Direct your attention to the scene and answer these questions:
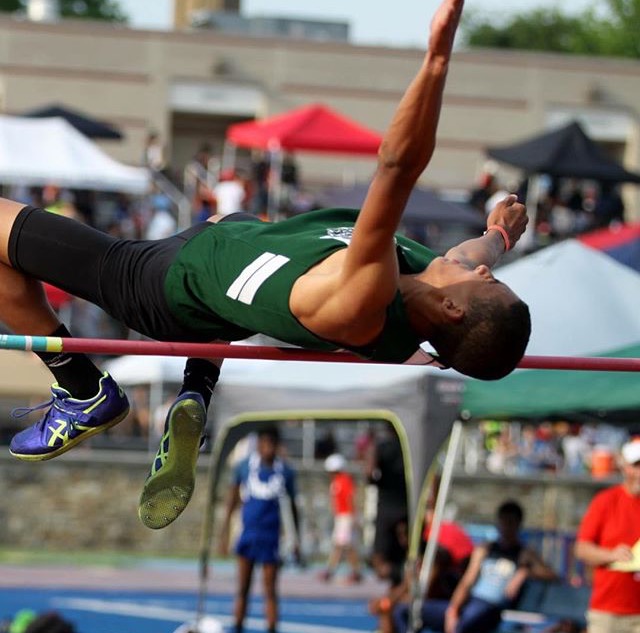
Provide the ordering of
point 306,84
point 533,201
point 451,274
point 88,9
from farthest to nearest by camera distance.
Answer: point 88,9
point 306,84
point 533,201
point 451,274

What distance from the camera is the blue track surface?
47.7 feet

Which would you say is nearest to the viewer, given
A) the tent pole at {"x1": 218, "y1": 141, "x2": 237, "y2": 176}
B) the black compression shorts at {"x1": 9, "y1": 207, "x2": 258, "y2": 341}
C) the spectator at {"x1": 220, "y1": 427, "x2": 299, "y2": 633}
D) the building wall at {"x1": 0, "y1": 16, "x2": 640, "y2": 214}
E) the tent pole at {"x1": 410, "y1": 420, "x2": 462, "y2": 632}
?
the black compression shorts at {"x1": 9, "y1": 207, "x2": 258, "y2": 341}

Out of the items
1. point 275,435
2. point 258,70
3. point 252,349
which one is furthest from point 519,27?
point 252,349

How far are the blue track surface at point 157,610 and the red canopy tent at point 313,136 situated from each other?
7497 mm

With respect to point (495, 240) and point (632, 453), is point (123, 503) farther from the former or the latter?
point (495, 240)

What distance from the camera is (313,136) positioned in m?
23.2

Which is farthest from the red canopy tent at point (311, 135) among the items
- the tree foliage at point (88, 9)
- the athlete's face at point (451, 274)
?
the tree foliage at point (88, 9)

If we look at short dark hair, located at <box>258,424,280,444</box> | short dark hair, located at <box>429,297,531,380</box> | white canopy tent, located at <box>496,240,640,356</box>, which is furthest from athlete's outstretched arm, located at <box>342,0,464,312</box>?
short dark hair, located at <box>258,424,280,444</box>

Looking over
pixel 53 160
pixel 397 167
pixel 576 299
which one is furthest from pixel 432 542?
pixel 53 160

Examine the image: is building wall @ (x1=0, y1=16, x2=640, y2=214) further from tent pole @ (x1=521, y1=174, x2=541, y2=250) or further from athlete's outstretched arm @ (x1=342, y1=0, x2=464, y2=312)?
athlete's outstretched arm @ (x1=342, y1=0, x2=464, y2=312)

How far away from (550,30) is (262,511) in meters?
58.9

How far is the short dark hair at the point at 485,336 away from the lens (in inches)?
200

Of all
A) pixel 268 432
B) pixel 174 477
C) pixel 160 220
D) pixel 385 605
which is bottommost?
pixel 385 605

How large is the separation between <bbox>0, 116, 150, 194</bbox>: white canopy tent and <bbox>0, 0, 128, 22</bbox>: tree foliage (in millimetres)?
39150
